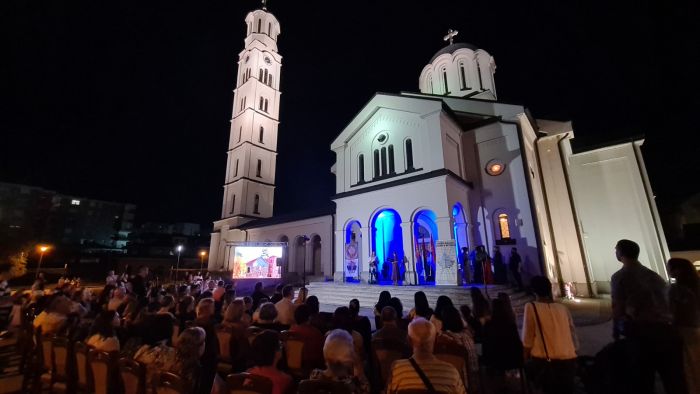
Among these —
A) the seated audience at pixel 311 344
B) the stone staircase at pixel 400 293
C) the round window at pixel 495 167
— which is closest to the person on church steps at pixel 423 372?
the seated audience at pixel 311 344

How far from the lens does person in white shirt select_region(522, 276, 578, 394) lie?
119 inches

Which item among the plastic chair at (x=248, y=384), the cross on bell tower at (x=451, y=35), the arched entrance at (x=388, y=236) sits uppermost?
the cross on bell tower at (x=451, y=35)

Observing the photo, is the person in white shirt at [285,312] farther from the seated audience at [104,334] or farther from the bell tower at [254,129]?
the bell tower at [254,129]

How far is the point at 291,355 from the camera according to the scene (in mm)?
3555

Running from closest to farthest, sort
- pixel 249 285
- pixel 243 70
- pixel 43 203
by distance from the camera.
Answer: pixel 249 285, pixel 243 70, pixel 43 203

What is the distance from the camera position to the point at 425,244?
16156 millimetres

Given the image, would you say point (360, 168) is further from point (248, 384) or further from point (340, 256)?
point (248, 384)

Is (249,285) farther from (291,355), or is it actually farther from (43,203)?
(43,203)

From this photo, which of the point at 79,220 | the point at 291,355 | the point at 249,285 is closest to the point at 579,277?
the point at 291,355

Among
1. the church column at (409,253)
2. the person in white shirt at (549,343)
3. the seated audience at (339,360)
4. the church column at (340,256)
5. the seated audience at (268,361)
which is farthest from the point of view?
the church column at (340,256)

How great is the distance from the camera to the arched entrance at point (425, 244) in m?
12.4

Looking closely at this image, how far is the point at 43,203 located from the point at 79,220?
484cm

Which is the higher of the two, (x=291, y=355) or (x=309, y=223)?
(x=309, y=223)

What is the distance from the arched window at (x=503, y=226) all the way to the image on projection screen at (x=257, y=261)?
12067mm
